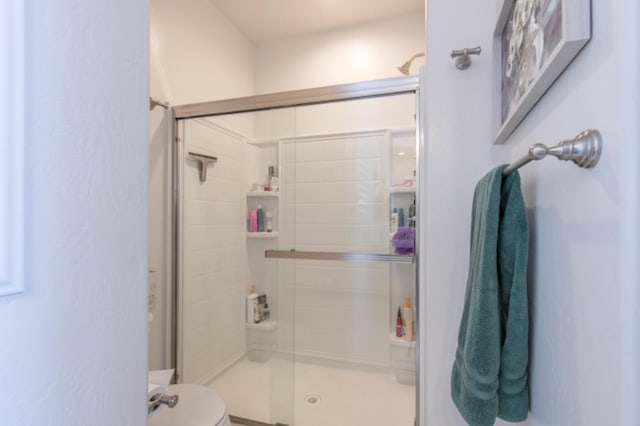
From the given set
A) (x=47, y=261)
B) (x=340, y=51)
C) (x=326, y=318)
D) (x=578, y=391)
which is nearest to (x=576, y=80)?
(x=578, y=391)

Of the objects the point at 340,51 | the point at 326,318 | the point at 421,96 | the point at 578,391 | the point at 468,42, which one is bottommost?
the point at 326,318

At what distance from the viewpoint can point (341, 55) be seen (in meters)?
2.25

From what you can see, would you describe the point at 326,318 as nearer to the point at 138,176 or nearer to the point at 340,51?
the point at 138,176

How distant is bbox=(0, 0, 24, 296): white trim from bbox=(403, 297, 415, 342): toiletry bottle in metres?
1.78

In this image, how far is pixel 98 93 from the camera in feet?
1.75

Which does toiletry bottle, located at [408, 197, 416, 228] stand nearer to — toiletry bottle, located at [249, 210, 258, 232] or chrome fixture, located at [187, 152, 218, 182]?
toiletry bottle, located at [249, 210, 258, 232]

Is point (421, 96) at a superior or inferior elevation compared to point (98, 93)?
superior

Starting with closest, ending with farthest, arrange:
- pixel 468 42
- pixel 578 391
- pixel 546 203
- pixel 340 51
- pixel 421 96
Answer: pixel 578 391 < pixel 546 203 < pixel 468 42 < pixel 421 96 < pixel 340 51

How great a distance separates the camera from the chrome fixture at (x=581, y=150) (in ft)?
1.24

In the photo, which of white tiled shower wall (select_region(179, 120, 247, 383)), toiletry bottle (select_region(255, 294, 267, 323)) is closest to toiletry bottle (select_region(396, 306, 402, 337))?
toiletry bottle (select_region(255, 294, 267, 323))

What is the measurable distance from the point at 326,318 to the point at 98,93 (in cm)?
185

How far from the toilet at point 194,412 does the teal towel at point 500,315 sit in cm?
87

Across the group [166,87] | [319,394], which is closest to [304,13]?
[166,87]

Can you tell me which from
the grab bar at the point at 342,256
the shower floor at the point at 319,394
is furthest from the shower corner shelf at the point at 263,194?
the shower floor at the point at 319,394
